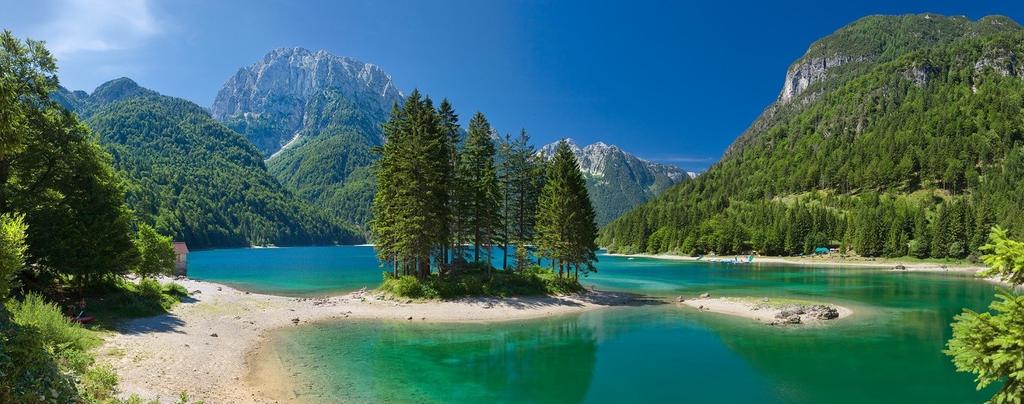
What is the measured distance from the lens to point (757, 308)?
155 feet

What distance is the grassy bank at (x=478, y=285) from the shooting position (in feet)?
152

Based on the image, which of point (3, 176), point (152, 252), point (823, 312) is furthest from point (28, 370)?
point (823, 312)

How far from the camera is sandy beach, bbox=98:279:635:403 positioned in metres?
19.7

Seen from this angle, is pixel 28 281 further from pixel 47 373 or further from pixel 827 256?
pixel 827 256

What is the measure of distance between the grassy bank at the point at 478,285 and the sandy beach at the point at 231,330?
1439mm

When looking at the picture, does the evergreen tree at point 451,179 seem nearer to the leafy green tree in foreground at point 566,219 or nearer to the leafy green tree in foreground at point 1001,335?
the leafy green tree in foreground at point 566,219

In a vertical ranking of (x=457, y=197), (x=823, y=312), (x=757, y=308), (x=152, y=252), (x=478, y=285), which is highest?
(x=457, y=197)

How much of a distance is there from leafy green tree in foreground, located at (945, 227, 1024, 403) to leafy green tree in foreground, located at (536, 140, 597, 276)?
43139 millimetres

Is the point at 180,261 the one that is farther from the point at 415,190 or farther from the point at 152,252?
the point at 415,190

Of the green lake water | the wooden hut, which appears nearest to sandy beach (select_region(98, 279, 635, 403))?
the green lake water

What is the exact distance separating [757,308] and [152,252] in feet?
183

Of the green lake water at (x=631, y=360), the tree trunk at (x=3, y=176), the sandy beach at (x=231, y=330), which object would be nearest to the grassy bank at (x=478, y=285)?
the sandy beach at (x=231, y=330)

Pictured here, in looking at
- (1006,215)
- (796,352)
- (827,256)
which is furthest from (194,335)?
(1006,215)

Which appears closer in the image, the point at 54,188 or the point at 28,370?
the point at 28,370
